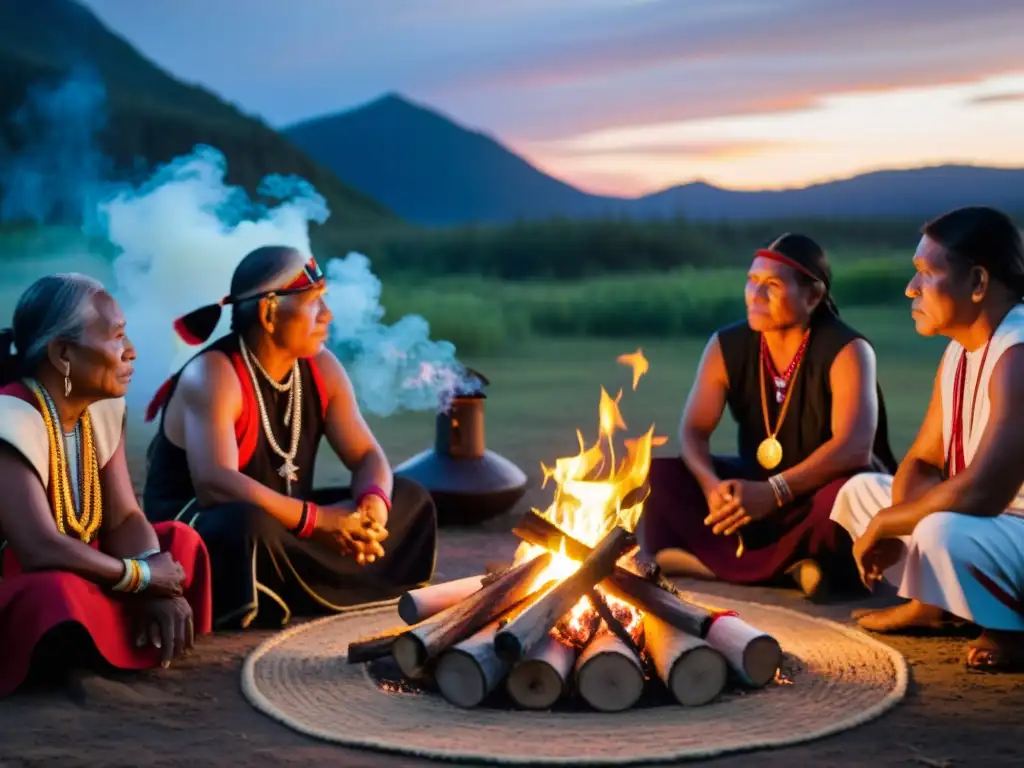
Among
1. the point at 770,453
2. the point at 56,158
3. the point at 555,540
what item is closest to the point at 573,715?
the point at 555,540

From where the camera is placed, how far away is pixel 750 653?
13.6 feet

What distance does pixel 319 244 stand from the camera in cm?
3784

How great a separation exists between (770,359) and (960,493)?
1632mm

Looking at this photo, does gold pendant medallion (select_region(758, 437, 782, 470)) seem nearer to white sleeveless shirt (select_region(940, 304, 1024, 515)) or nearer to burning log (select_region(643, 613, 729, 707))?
white sleeveless shirt (select_region(940, 304, 1024, 515))

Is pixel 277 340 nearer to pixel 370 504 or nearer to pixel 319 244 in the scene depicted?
pixel 370 504

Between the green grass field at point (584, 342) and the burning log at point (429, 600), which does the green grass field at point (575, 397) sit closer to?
the green grass field at point (584, 342)

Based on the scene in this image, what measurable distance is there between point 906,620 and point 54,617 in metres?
3.06

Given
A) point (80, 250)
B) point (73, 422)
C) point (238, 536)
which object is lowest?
point (238, 536)

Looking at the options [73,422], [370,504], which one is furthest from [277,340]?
[73,422]

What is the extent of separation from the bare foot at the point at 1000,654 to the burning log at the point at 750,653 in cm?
79

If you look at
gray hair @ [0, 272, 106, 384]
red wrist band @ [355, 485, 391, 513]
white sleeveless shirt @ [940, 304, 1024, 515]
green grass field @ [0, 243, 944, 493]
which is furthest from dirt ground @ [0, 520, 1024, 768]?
green grass field @ [0, 243, 944, 493]

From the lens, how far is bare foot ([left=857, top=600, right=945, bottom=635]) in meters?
4.95

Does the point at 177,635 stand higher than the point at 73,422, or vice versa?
the point at 73,422

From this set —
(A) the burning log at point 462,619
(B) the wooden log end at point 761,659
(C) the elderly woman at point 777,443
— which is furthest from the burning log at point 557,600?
(C) the elderly woman at point 777,443
